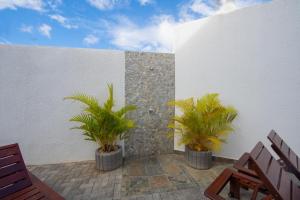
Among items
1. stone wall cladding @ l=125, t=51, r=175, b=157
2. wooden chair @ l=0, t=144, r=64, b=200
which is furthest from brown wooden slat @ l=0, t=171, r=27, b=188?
stone wall cladding @ l=125, t=51, r=175, b=157

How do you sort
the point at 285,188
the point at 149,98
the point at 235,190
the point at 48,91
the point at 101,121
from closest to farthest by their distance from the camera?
the point at 285,188, the point at 235,190, the point at 101,121, the point at 48,91, the point at 149,98

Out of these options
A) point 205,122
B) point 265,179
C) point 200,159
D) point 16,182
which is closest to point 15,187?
point 16,182

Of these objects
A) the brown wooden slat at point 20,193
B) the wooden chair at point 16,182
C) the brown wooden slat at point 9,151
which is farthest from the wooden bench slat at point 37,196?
the brown wooden slat at point 9,151

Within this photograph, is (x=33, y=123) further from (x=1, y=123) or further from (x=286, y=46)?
(x=286, y=46)

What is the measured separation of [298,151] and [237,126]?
1.19 m

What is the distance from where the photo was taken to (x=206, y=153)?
3383 mm

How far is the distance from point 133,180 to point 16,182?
6.24 feet

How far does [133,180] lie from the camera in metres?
3.03

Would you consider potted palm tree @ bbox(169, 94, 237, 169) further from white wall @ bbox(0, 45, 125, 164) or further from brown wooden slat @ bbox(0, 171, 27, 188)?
brown wooden slat @ bbox(0, 171, 27, 188)

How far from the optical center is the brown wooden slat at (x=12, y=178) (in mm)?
1889

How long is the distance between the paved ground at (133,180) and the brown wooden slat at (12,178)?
88cm

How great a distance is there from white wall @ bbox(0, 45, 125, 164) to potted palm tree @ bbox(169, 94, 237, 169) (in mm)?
1959

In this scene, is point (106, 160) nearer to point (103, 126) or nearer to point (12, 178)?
point (103, 126)

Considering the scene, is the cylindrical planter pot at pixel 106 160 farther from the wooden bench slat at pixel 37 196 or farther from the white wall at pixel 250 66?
the white wall at pixel 250 66
